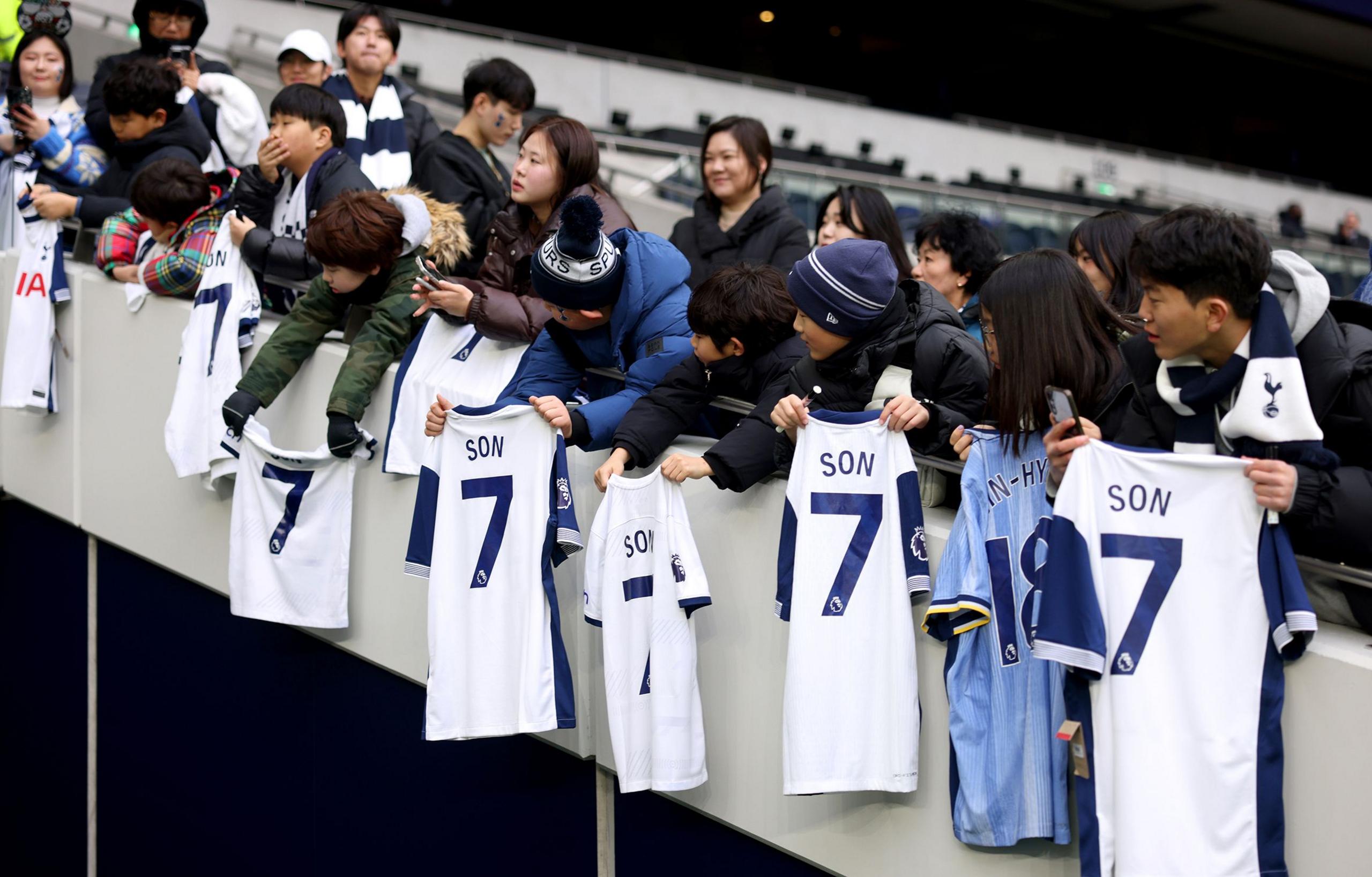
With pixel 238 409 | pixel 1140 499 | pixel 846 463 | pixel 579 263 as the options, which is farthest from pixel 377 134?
pixel 1140 499

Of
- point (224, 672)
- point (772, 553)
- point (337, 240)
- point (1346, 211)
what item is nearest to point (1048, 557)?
point (772, 553)

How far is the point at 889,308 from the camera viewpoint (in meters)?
2.97

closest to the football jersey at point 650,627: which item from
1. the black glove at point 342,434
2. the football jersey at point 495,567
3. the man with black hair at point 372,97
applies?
the football jersey at point 495,567

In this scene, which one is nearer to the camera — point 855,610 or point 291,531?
point 855,610

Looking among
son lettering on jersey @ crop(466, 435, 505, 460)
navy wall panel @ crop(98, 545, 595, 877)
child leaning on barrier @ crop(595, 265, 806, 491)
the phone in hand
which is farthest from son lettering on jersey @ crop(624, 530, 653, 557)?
the phone in hand

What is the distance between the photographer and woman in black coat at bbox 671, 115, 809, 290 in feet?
15.5

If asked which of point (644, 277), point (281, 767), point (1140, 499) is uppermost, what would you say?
point (644, 277)

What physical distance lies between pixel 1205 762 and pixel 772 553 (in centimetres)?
118

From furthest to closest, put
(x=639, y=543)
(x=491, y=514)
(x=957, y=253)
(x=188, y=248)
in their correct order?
(x=188, y=248) → (x=957, y=253) → (x=491, y=514) → (x=639, y=543)

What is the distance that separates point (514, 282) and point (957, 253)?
1424mm

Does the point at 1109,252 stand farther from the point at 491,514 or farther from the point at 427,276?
the point at 427,276

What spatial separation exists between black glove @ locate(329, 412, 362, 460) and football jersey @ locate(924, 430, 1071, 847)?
7.56 ft

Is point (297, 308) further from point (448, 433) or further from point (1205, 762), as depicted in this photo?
point (1205, 762)

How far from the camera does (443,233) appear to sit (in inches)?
175
